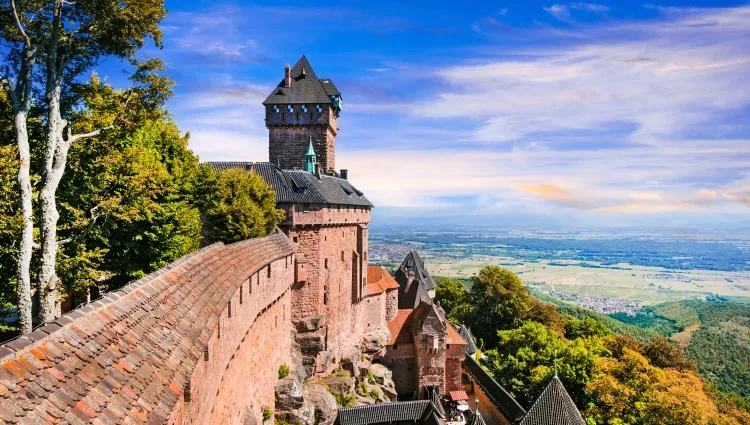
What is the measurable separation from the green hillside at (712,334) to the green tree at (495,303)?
28739 mm

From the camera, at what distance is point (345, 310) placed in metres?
29.9

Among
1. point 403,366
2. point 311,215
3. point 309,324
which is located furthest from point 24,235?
point 403,366

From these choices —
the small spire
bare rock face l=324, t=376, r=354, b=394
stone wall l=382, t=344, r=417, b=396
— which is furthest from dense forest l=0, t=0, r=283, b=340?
stone wall l=382, t=344, r=417, b=396

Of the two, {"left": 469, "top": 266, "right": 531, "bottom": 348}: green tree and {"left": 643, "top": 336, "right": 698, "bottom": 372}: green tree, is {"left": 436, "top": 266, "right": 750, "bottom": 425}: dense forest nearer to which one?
{"left": 643, "top": 336, "right": 698, "bottom": 372}: green tree

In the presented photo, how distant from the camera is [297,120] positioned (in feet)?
116

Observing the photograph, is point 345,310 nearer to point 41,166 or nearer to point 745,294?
point 41,166

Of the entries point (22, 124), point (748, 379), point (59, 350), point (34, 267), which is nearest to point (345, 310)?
point (34, 267)

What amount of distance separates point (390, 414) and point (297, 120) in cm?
2108

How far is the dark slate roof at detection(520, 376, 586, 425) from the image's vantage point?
21.6 metres

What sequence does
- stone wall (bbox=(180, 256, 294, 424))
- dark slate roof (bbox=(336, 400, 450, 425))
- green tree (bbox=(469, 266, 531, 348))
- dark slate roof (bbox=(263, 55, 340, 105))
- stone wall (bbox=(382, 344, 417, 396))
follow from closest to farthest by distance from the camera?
stone wall (bbox=(180, 256, 294, 424))
dark slate roof (bbox=(336, 400, 450, 425))
dark slate roof (bbox=(263, 55, 340, 105))
stone wall (bbox=(382, 344, 417, 396))
green tree (bbox=(469, 266, 531, 348))

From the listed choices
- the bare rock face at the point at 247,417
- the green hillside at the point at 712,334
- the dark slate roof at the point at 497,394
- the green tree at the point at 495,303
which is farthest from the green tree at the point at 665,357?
the bare rock face at the point at 247,417

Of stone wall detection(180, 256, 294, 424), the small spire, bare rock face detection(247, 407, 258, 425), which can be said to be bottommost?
bare rock face detection(247, 407, 258, 425)

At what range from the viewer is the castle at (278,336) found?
172 inches

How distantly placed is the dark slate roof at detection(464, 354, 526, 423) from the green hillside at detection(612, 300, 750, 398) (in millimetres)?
38820
